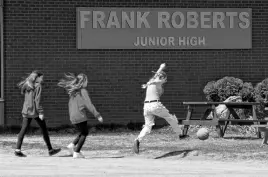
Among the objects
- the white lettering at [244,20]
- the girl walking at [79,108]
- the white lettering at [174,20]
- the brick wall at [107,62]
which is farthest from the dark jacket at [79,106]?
the white lettering at [244,20]

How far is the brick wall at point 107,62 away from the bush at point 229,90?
123 cm

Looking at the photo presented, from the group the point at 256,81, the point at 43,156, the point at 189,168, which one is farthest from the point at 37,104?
the point at 256,81

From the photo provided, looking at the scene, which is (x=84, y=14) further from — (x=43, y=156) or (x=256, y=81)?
(x=43, y=156)

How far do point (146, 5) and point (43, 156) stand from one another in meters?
7.97

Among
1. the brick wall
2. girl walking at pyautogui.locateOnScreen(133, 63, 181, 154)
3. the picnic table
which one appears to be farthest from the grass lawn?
the brick wall

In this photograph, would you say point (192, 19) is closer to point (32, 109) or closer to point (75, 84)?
point (75, 84)

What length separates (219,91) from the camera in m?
21.1

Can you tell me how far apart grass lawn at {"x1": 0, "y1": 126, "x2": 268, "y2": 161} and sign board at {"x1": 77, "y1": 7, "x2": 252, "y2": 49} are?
2743 mm

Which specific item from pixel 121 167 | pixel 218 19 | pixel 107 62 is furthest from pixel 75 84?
pixel 218 19

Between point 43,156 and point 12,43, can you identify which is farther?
point 12,43

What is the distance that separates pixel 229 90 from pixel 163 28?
277 cm

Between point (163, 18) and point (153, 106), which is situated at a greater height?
point (163, 18)

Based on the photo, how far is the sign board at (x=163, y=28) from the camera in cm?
2203

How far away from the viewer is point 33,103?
15.4 meters
